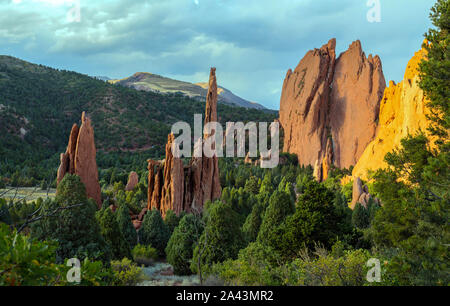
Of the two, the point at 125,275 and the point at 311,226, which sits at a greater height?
the point at 311,226

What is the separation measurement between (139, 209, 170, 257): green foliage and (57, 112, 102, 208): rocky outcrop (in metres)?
4.53

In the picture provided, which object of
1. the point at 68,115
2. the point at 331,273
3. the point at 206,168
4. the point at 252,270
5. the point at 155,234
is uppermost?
the point at 68,115

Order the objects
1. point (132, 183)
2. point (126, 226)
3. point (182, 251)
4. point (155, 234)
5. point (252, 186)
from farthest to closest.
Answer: point (252, 186)
point (132, 183)
point (155, 234)
point (126, 226)
point (182, 251)

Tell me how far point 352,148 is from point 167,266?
50.4 metres

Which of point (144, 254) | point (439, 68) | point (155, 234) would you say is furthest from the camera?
point (155, 234)

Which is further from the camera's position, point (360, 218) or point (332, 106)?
point (332, 106)

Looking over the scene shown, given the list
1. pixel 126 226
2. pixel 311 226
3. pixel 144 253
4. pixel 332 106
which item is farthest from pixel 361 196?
pixel 332 106

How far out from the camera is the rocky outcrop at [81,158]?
72.1ft

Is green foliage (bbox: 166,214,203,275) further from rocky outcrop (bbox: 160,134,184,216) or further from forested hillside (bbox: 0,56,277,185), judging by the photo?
forested hillside (bbox: 0,56,277,185)

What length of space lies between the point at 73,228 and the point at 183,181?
53.1 ft

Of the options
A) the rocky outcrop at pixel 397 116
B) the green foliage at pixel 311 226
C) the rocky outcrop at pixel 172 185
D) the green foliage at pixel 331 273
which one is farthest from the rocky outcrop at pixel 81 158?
the rocky outcrop at pixel 397 116

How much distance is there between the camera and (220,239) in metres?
14.9

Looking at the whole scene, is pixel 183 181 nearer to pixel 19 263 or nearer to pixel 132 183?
pixel 132 183

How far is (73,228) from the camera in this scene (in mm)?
11125
